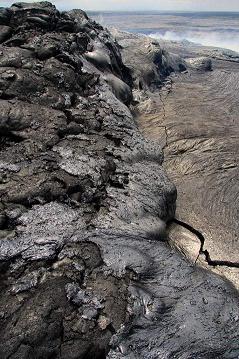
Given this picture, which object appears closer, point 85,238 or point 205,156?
point 85,238

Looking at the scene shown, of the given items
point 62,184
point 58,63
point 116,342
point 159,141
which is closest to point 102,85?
point 58,63

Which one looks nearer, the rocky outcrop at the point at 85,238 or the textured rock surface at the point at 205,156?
the rocky outcrop at the point at 85,238

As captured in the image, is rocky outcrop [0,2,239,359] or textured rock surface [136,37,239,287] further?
textured rock surface [136,37,239,287]

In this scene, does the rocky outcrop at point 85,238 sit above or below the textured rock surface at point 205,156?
above

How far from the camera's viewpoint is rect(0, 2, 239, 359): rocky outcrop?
411cm

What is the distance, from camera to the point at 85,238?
16.5ft

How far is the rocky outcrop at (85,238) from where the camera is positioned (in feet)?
13.5

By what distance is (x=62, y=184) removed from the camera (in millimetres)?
5836

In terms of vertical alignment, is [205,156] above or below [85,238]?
below

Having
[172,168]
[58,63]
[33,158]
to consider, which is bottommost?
[172,168]

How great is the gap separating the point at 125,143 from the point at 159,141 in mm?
2596

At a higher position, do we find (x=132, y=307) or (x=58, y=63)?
(x=58, y=63)

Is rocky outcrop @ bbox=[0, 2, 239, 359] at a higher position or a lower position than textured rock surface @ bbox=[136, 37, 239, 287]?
higher

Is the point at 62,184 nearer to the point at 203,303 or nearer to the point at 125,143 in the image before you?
the point at 125,143
